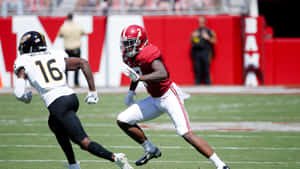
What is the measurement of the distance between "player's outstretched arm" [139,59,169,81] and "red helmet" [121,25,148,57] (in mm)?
265

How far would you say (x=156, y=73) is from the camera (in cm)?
590

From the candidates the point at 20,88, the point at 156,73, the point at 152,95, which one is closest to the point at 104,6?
the point at 152,95

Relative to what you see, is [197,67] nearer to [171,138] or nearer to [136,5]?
[136,5]

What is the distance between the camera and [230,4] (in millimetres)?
17188

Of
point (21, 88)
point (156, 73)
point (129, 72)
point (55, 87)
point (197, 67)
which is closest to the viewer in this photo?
point (21, 88)

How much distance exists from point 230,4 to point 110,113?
24.1ft

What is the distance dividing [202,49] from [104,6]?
124 inches

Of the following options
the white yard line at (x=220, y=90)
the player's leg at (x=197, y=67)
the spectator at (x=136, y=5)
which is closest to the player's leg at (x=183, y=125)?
the white yard line at (x=220, y=90)

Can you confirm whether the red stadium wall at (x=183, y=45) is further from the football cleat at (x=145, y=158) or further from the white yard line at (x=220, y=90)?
the football cleat at (x=145, y=158)

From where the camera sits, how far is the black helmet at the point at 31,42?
5648 millimetres

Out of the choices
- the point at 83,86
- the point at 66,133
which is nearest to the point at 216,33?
the point at 83,86

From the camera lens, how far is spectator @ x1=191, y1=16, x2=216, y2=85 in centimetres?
1574

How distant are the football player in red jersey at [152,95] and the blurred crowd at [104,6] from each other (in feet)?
35.9

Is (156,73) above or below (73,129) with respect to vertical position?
above
